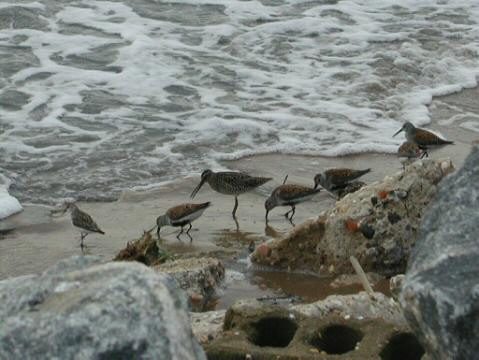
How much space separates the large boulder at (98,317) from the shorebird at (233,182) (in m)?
5.61

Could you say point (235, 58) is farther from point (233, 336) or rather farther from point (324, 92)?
point (233, 336)

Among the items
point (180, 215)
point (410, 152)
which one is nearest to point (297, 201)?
point (180, 215)

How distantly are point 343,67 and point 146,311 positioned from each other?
424 inches

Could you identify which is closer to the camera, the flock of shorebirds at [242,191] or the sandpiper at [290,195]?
the flock of shorebirds at [242,191]

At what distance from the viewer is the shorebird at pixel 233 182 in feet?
27.8

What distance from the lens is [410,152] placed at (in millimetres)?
9133

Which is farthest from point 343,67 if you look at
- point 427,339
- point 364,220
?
point 427,339

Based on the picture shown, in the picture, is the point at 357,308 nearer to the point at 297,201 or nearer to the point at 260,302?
the point at 260,302

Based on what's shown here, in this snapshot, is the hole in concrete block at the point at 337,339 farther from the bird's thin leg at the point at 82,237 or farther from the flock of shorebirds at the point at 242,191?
the bird's thin leg at the point at 82,237

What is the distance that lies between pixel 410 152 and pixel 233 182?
1.78 meters

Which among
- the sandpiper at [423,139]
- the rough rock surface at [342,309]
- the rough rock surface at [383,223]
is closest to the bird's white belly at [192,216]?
the rough rock surface at [383,223]

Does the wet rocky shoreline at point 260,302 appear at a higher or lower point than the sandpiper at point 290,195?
higher

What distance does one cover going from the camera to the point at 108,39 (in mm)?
14180

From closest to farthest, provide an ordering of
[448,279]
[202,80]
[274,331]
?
[448,279] → [274,331] → [202,80]
